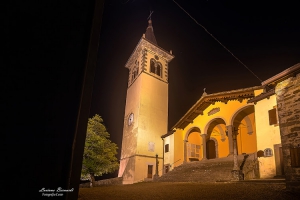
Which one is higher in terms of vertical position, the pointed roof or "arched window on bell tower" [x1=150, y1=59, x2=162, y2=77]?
the pointed roof

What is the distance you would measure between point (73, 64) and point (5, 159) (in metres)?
1.18

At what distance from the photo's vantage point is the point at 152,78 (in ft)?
87.3

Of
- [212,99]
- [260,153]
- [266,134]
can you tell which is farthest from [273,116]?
[212,99]

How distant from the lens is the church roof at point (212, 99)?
15419 millimetres

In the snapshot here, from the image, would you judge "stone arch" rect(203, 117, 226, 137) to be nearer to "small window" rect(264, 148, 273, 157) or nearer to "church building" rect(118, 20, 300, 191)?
"church building" rect(118, 20, 300, 191)

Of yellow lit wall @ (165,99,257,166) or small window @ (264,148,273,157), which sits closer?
small window @ (264,148,273,157)

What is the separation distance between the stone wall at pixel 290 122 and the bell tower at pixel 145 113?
16388mm

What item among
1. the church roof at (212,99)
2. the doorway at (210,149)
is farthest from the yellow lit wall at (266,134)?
the doorway at (210,149)

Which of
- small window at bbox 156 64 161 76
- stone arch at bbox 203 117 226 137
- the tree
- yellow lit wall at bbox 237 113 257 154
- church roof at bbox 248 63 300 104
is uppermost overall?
small window at bbox 156 64 161 76

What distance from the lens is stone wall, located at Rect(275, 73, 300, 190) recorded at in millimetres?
6762

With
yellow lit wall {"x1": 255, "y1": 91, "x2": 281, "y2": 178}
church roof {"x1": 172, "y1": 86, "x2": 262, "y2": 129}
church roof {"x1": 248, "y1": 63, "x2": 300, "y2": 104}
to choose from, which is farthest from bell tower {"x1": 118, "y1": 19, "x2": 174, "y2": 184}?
church roof {"x1": 248, "y1": 63, "x2": 300, "y2": 104}

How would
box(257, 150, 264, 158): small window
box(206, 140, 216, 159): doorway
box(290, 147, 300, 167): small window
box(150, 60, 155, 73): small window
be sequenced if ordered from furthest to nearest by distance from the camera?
box(150, 60, 155, 73): small window
box(206, 140, 216, 159): doorway
box(257, 150, 264, 158): small window
box(290, 147, 300, 167): small window

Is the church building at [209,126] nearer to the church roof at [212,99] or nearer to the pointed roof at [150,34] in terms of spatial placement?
the church roof at [212,99]

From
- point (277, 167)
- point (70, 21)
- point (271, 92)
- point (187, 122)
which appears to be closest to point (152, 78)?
point (187, 122)
